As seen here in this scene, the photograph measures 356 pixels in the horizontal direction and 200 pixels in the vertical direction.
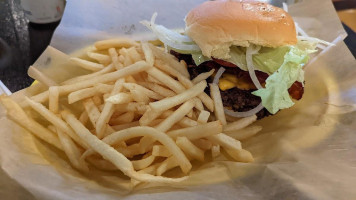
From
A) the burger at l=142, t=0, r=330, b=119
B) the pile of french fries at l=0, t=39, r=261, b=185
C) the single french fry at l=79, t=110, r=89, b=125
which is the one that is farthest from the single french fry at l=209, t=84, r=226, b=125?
the single french fry at l=79, t=110, r=89, b=125

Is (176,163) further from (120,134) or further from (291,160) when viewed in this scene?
(291,160)

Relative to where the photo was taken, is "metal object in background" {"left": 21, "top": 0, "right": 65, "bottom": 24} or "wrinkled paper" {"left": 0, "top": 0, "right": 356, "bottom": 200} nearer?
"wrinkled paper" {"left": 0, "top": 0, "right": 356, "bottom": 200}

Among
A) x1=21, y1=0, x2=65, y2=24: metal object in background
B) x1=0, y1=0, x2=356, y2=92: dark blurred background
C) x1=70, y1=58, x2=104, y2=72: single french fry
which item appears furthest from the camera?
x1=21, y1=0, x2=65, y2=24: metal object in background

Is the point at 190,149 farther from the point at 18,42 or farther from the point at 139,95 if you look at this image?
the point at 18,42

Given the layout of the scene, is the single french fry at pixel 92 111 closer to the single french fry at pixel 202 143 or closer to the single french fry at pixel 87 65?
the single french fry at pixel 87 65

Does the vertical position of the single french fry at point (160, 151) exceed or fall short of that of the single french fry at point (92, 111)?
it falls short

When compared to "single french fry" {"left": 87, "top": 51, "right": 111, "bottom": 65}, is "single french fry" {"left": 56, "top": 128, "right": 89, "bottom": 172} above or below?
below

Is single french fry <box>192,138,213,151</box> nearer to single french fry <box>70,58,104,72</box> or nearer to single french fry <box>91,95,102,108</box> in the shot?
single french fry <box>91,95,102,108</box>

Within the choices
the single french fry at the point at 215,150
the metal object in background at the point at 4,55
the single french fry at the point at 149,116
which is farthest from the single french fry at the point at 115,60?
the metal object in background at the point at 4,55
